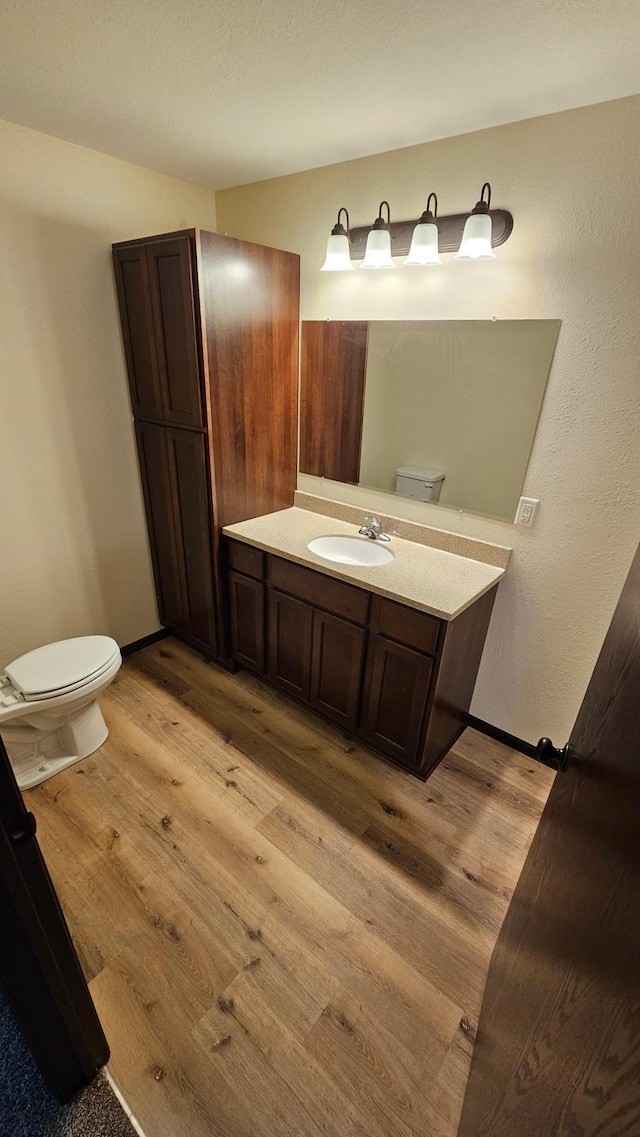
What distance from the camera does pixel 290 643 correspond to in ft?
7.19

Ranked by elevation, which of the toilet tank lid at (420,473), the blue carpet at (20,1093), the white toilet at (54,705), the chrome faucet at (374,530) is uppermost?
the toilet tank lid at (420,473)

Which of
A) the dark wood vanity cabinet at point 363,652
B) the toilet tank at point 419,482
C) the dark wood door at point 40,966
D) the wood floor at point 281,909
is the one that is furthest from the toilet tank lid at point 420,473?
the dark wood door at point 40,966

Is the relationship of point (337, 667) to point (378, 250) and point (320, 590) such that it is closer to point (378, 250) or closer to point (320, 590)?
point (320, 590)

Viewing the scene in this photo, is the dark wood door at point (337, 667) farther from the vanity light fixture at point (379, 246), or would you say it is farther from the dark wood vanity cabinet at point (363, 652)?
the vanity light fixture at point (379, 246)

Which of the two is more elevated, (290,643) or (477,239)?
(477,239)

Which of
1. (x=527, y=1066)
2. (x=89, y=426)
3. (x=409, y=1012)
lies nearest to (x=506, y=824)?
→ (x=409, y=1012)

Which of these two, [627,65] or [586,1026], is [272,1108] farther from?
[627,65]

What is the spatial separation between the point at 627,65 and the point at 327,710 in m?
2.30

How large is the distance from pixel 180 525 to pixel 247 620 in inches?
23.0

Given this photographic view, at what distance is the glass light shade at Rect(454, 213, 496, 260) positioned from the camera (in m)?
1.53

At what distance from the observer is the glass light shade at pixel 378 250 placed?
1.77 metres

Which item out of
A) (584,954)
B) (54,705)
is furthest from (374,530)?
(584,954)

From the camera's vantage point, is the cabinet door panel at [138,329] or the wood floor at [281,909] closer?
the wood floor at [281,909]

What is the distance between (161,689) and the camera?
7.95ft
